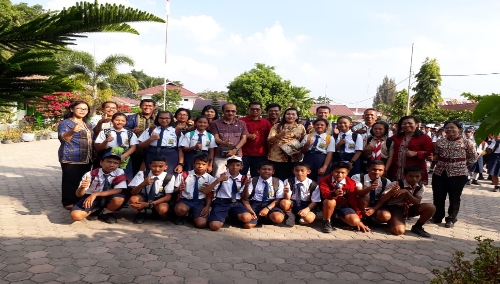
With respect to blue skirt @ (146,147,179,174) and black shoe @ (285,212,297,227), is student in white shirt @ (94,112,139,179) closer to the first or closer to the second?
blue skirt @ (146,147,179,174)

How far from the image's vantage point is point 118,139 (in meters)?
5.00

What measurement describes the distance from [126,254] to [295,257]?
173 centimetres

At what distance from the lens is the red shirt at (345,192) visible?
470 centimetres

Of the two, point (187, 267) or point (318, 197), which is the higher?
point (318, 197)

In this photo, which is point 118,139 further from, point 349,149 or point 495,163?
point 495,163

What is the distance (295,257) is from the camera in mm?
3709

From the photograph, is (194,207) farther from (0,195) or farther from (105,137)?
(0,195)

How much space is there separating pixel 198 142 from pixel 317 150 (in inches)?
67.6

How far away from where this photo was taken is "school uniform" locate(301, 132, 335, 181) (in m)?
5.11


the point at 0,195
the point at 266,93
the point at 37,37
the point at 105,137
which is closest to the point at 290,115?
the point at 105,137

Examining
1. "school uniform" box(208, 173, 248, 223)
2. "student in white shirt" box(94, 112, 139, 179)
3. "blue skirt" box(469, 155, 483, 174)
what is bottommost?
"school uniform" box(208, 173, 248, 223)

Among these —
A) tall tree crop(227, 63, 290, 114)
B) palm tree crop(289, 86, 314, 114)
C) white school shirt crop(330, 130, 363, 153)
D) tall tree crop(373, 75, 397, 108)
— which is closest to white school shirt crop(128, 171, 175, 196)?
white school shirt crop(330, 130, 363, 153)

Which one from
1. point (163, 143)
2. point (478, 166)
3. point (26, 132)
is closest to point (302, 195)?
point (163, 143)

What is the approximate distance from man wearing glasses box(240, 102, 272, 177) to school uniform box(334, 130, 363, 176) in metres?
1.07
